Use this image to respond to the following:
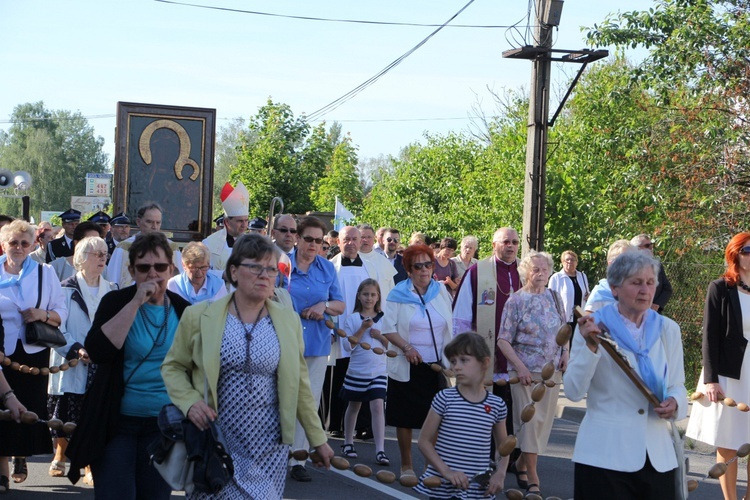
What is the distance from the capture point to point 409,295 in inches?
371

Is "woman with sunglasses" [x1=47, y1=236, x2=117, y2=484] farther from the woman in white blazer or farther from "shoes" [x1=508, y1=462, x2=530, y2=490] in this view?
the woman in white blazer

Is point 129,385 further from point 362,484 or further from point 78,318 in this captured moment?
point 362,484

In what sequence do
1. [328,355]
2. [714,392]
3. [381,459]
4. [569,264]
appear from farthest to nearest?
[569,264], [381,459], [328,355], [714,392]

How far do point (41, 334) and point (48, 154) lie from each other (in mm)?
104191

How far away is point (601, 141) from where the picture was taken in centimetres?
1942

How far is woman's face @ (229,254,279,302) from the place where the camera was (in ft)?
16.1

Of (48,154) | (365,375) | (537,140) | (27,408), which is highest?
(48,154)

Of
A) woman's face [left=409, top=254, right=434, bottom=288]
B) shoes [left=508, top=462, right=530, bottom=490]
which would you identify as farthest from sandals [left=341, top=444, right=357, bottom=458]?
woman's face [left=409, top=254, right=434, bottom=288]

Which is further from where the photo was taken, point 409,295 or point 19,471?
point 409,295

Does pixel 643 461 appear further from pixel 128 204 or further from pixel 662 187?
pixel 662 187

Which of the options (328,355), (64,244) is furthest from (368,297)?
(64,244)

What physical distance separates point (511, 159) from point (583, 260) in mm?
3005

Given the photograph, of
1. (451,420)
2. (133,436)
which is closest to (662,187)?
(451,420)

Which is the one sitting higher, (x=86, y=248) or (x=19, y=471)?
(x=86, y=248)
